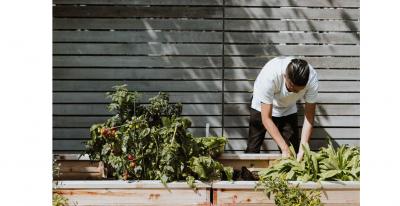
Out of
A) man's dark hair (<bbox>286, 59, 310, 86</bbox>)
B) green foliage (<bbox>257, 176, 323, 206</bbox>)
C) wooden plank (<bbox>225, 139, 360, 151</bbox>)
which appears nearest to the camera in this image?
green foliage (<bbox>257, 176, 323, 206</bbox>)

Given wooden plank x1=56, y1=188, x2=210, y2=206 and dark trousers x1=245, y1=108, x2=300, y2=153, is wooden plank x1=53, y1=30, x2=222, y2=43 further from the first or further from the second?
wooden plank x1=56, y1=188, x2=210, y2=206

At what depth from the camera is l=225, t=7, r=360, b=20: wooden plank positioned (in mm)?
6859

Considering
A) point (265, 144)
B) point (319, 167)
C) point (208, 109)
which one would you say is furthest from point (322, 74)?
point (319, 167)

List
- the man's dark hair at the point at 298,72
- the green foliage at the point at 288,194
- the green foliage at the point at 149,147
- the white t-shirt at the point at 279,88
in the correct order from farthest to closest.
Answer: the white t-shirt at the point at 279,88 < the man's dark hair at the point at 298,72 < the green foliage at the point at 149,147 < the green foliage at the point at 288,194

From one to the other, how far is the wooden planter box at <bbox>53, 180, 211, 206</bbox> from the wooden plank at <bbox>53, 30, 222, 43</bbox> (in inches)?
102

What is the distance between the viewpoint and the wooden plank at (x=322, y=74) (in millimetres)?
6926

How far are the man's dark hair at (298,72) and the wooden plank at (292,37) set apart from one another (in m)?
1.56

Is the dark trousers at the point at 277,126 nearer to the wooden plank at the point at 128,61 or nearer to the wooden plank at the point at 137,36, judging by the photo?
the wooden plank at the point at 128,61

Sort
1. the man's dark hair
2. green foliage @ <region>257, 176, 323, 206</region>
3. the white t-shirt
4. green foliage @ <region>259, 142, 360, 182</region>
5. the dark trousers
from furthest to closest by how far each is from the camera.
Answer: the dark trousers, the white t-shirt, the man's dark hair, green foliage @ <region>259, 142, 360, 182</region>, green foliage @ <region>257, 176, 323, 206</region>

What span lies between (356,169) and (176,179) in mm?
1545

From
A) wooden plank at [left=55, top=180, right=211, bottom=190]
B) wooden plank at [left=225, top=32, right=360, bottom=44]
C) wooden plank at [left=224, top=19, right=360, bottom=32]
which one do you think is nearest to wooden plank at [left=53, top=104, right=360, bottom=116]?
wooden plank at [left=225, top=32, right=360, bottom=44]

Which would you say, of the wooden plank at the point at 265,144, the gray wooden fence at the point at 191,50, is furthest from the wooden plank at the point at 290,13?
the wooden plank at the point at 265,144

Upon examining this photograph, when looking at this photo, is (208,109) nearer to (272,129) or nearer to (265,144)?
(265,144)

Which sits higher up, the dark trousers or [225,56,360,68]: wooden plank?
[225,56,360,68]: wooden plank
